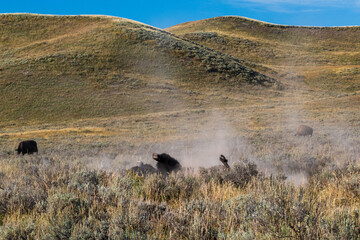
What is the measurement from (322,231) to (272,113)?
26111 mm

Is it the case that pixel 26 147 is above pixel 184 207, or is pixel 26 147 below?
below

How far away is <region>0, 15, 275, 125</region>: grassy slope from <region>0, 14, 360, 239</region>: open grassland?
264mm

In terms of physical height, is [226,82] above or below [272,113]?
above

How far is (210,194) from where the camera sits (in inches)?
193

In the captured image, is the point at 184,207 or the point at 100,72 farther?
the point at 100,72

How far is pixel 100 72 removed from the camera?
45.4 meters

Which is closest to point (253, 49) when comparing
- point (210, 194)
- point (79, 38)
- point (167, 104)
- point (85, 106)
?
point (79, 38)

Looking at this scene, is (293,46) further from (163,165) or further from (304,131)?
(163,165)

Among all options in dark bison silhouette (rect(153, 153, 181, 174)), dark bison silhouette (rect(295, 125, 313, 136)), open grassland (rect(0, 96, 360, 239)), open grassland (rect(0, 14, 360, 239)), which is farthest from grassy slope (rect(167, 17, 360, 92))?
open grassland (rect(0, 96, 360, 239))

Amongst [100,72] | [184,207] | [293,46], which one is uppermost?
[293,46]

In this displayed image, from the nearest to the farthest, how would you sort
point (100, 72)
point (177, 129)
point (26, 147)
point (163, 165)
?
point (163, 165) < point (26, 147) < point (177, 129) < point (100, 72)

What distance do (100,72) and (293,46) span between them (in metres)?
60.0

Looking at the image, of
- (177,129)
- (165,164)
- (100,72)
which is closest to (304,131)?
(177,129)

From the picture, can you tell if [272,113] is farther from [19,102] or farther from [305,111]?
[19,102]
